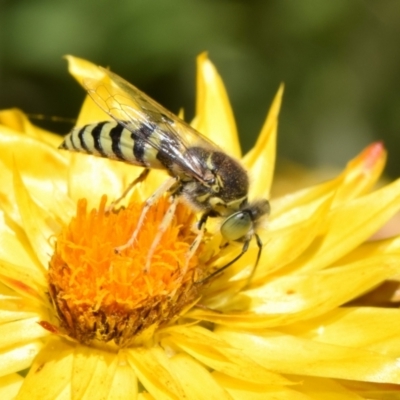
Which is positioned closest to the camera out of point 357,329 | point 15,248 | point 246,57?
point 357,329

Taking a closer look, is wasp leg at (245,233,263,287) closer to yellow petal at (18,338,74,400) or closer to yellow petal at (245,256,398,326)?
yellow petal at (245,256,398,326)

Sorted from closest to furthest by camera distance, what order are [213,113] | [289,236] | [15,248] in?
[15,248] < [289,236] < [213,113]

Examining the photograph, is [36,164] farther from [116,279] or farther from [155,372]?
[155,372]

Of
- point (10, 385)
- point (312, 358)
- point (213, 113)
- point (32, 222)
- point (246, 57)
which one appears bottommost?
point (246, 57)

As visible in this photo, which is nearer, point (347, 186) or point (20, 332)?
point (20, 332)

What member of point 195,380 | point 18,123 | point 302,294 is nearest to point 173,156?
point 302,294

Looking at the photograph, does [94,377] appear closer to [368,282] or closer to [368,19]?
[368,282]

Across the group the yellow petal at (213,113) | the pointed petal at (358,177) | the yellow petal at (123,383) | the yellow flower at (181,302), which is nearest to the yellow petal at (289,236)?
the yellow flower at (181,302)
